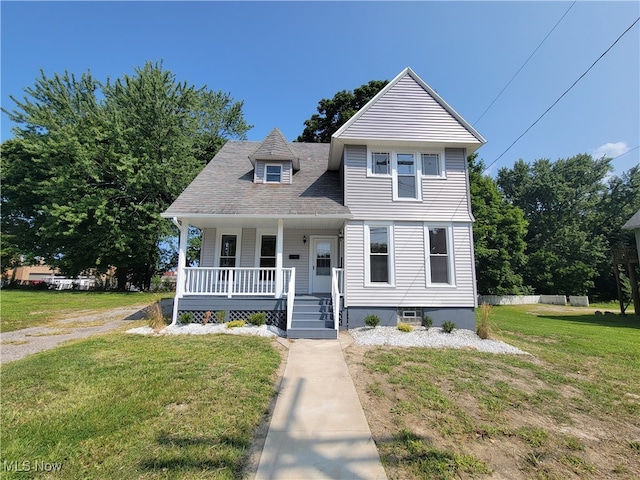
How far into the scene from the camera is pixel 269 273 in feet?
34.4

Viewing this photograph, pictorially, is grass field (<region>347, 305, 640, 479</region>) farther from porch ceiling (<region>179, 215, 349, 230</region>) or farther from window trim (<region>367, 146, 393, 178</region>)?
window trim (<region>367, 146, 393, 178</region>)

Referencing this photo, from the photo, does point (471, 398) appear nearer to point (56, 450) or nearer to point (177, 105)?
point (56, 450)

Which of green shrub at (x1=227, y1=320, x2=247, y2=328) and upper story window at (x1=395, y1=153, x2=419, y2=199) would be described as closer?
green shrub at (x1=227, y1=320, x2=247, y2=328)

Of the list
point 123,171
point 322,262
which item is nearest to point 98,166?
point 123,171

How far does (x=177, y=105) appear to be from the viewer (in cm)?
2181

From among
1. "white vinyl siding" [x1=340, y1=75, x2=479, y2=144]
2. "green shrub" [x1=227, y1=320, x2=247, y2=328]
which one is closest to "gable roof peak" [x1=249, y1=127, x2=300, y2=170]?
"white vinyl siding" [x1=340, y1=75, x2=479, y2=144]

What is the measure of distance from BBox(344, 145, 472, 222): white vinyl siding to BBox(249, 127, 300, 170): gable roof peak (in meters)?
2.58

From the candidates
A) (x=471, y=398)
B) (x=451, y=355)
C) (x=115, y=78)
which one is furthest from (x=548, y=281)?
(x=115, y=78)

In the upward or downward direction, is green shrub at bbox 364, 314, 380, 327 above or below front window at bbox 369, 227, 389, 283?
below

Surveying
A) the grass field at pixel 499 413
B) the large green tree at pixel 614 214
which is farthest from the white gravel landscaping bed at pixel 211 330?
the large green tree at pixel 614 214

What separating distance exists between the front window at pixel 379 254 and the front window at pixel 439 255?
150 centimetres

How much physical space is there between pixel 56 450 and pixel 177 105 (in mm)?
24139

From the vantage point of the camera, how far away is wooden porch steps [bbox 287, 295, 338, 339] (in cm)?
777

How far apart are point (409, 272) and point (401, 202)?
238 centimetres
